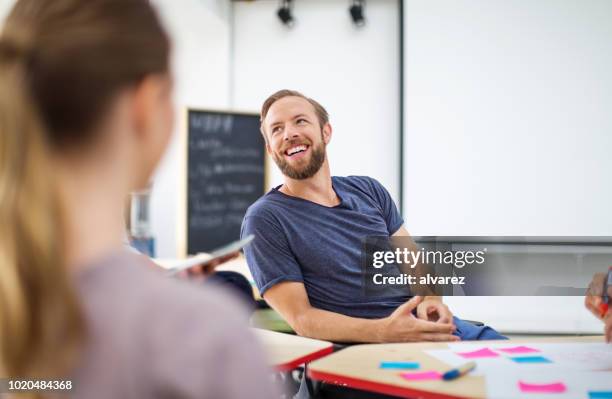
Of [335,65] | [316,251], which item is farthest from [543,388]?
[335,65]

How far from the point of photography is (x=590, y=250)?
1419 millimetres

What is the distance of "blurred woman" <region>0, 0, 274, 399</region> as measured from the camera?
1.41 ft

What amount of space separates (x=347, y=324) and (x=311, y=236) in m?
0.24

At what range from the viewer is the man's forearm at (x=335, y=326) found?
138 cm

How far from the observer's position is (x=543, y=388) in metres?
0.90

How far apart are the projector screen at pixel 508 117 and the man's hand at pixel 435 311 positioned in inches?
12.5

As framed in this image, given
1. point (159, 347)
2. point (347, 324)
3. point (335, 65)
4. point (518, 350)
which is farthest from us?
point (335, 65)

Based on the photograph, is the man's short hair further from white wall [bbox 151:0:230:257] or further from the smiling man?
white wall [bbox 151:0:230:257]

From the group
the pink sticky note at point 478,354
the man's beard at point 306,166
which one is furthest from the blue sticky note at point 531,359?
the man's beard at point 306,166

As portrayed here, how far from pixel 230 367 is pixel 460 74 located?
2.38m

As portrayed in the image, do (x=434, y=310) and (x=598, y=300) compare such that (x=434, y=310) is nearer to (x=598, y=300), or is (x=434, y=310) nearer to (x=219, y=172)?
(x=598, y=300)

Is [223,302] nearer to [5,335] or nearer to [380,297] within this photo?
[5,335]

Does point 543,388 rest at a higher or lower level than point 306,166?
lower

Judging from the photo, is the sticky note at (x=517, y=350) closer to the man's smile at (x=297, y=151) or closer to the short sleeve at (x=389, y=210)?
the short sleeve at (x=389, y=210)
